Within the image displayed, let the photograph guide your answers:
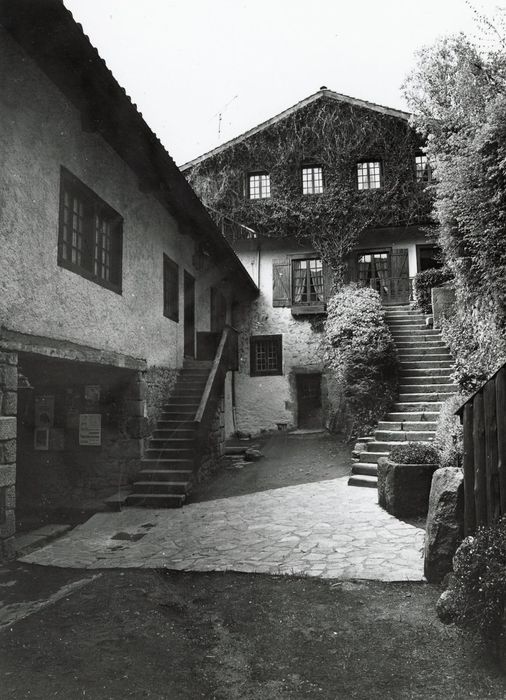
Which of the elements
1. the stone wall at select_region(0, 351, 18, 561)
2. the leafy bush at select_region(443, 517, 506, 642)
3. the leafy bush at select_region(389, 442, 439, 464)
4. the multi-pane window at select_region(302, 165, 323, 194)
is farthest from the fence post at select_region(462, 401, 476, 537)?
the multi-pane window at select_region(302, 165, 323, 194)

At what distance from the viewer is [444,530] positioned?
4.49 meters

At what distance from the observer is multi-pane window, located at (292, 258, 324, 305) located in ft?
55.7

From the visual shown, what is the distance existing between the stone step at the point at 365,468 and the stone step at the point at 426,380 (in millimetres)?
2952

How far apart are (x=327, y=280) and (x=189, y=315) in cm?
580

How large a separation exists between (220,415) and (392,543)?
6.60 m

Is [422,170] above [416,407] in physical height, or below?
above

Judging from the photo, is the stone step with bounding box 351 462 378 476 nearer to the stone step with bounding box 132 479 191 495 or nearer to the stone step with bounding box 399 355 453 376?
the stone step with bounding box 132 479 191 495

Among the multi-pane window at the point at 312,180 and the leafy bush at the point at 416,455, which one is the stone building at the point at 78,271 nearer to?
the leafy bush at the point at 416,455

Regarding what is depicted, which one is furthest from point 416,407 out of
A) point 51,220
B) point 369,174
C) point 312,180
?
point 312,180

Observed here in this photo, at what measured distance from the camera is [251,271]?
685 inches

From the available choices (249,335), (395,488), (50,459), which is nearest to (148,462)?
(50,459)

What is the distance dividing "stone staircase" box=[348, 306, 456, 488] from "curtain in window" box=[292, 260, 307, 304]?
10.9 feet

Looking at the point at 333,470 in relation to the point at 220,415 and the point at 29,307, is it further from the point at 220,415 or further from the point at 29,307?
the point at 29,307

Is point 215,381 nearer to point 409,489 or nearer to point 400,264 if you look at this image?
point 409,489
